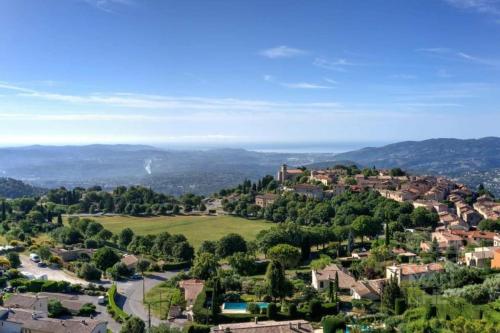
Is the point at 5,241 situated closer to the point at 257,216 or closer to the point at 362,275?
the point at 257,216

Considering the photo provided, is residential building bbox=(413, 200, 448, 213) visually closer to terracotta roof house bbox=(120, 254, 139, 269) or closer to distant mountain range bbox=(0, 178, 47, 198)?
terracotta roof house bbox=(120, 254, 139, 269)

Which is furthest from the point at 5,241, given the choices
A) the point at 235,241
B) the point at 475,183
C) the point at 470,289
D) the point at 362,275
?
the point at 475,183

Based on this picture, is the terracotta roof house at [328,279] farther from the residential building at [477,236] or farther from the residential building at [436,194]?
the residential building at [436,194]

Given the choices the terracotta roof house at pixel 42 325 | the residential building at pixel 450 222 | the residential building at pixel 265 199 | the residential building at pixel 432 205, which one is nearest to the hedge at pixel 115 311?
the terracotta roof house at pixel 42 325

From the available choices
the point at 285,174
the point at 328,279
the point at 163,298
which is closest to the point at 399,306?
the point at 328,279

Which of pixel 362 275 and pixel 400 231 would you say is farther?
pixel 400 231

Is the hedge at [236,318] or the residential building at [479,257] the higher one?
the residential building at [479,257]
